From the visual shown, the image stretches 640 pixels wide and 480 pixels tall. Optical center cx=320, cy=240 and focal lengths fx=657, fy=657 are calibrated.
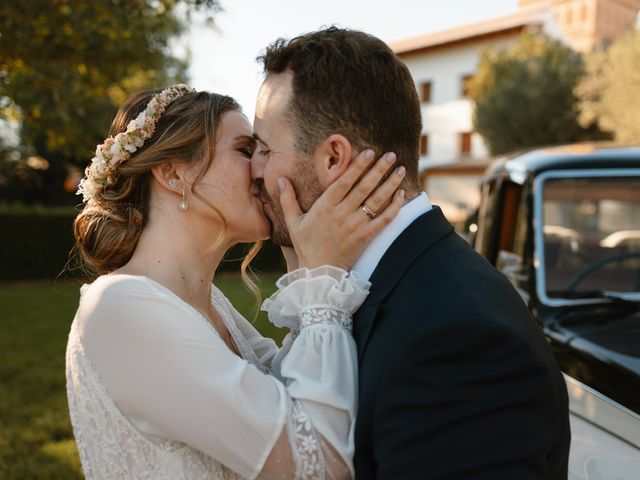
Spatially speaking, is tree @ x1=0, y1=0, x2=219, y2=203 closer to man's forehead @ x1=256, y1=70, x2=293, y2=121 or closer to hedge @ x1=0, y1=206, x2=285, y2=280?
man's forehead @ x1=256, y1=70, x2=293, y2=121

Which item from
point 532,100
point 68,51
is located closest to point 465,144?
point 532,100

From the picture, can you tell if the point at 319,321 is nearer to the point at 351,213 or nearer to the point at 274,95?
the point at 351,213

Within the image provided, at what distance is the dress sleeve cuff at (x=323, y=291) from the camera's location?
6.19 feet

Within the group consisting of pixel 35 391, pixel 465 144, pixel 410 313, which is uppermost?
pixel 410 313

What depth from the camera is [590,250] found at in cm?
386

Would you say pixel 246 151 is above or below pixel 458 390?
above

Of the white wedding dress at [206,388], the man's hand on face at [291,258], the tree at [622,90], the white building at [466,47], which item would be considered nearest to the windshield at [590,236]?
the man's hand on face at [291,258]

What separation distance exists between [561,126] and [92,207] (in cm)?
2878

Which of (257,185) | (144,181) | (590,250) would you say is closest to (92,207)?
(144,181)

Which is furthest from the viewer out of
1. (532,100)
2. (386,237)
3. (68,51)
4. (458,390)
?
(532,100)

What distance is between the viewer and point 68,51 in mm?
7504

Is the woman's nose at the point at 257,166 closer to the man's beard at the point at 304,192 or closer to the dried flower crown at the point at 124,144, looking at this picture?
the man's beard at the point at 304,192

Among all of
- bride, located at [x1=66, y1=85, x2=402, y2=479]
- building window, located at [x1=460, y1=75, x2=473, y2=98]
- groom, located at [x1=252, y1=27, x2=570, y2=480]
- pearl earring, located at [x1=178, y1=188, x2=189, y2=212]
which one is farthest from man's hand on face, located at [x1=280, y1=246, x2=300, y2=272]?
building window, located at [x1=460, y1=75, x2=473, y2=98]

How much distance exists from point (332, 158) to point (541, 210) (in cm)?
212
